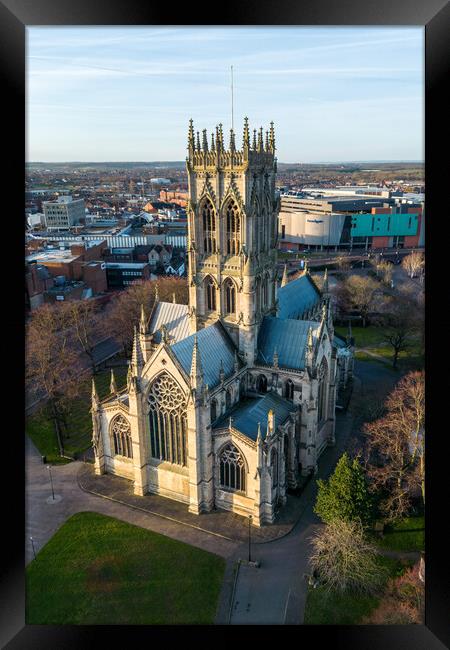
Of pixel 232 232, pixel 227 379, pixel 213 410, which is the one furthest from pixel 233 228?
pixel 213 410

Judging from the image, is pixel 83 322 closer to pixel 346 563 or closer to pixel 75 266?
pixel 75 266

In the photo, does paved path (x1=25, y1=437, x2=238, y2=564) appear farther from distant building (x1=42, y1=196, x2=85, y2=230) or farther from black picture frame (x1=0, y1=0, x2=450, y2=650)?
distant building (x1=42, y1=196, x2=85, y2=230)

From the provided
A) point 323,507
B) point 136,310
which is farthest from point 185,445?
point 136,310

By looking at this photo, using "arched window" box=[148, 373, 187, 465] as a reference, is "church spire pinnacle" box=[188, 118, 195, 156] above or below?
above

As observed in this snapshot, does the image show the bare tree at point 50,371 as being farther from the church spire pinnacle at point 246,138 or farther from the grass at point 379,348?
the grass at point 379,348

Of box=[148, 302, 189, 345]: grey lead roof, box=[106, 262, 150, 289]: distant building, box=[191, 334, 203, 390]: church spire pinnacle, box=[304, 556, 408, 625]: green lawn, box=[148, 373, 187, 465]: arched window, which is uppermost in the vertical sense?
box=[106, 262, 150, 289]: distant building

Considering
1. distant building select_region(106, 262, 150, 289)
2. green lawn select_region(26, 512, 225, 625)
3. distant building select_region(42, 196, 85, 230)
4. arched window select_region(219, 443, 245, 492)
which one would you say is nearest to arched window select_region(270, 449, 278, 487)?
arched window select_region(219, 443, 245, 492)
